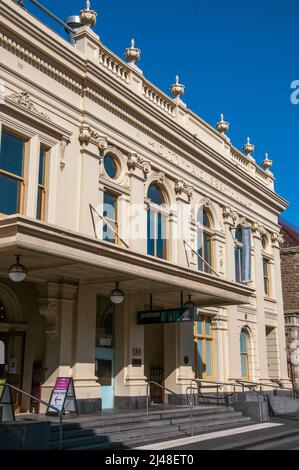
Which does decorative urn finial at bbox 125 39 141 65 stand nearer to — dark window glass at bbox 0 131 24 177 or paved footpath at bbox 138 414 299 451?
dark window glass at bbox 0 131 24 177

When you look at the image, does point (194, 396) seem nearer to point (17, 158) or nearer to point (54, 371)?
point (54, 371)

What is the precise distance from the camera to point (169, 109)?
71.3 ft

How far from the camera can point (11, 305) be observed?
15.7 meters

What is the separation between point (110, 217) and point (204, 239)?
633 cm

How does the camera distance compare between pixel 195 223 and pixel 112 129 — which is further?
pixel 195 223

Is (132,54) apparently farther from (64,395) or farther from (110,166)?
(64,395)

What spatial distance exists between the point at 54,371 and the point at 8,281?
2.69 m

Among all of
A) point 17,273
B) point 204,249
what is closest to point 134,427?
point 17,273

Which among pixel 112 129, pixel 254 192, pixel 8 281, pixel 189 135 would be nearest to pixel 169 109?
pixel 189 135


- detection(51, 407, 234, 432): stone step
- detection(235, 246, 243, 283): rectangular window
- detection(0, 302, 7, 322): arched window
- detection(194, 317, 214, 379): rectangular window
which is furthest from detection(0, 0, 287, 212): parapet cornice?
detection(51, 407, 234, 432): stone step

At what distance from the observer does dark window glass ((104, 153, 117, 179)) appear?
17.9m

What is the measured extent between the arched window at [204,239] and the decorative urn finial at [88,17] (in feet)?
27.2

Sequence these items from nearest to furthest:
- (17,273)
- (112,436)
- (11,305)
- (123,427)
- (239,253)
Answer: (17,273), (112,436), (123,427), (11,305), (239,253)
